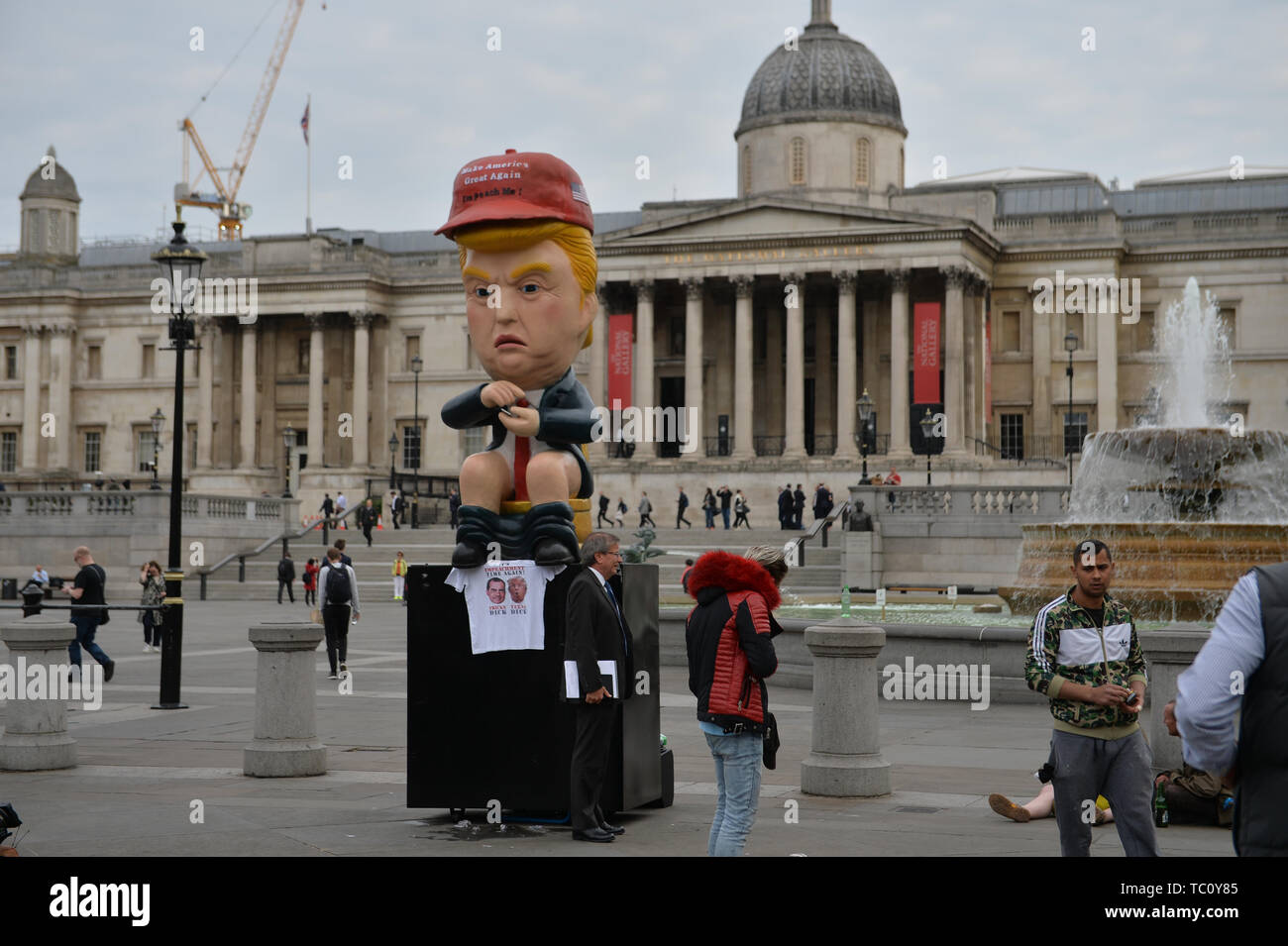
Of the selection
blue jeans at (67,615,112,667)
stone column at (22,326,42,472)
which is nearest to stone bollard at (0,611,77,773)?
blue jeans at (67,615,112,667)

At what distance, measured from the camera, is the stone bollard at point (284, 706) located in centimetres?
1290

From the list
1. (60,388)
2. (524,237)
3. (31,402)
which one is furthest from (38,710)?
(31,402)

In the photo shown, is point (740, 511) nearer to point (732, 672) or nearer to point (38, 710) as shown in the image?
point (38, 710)

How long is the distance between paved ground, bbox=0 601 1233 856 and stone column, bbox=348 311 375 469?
187ft

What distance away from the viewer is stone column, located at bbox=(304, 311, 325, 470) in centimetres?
7625

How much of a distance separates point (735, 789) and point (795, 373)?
56.9 metres

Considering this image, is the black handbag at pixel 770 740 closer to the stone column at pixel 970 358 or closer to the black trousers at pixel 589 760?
the black trousers at pixel 589 760

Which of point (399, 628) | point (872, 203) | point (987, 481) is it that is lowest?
point (399, 628)

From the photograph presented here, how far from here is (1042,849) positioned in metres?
9.61

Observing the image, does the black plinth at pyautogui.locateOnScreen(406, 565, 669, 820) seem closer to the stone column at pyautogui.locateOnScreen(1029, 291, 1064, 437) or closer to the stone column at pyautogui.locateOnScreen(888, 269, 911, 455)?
the stone column at pyautogui.locateOnScreen(888, 269, 911, 455)

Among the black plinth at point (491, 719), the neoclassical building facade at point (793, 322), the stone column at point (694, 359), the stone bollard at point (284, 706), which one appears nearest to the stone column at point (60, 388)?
the neoclassical building facade at point (793, 322)

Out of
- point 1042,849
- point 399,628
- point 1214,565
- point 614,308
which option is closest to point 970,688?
point 1214,565
